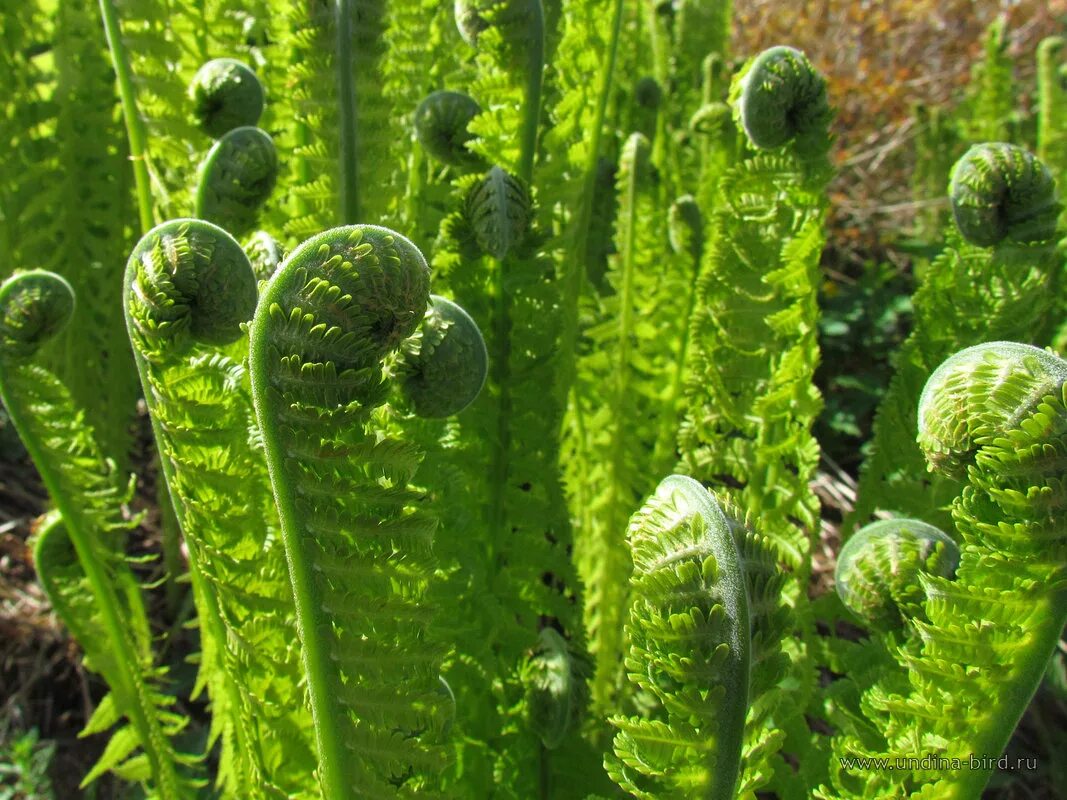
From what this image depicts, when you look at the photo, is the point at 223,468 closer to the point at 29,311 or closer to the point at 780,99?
the point at 29,311

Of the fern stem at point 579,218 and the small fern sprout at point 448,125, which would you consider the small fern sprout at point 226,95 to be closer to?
the small fern sprout at point 448,125

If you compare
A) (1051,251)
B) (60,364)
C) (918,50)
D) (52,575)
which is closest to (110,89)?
(60,364)

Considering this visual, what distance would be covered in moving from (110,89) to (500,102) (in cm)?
115

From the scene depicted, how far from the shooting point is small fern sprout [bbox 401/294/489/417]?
741 millimetres

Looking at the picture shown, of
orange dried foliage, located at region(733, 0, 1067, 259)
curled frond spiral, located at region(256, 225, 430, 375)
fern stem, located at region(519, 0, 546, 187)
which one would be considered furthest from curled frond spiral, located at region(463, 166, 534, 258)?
orange dried foliage, located at region(733, 0, 1067, 259)

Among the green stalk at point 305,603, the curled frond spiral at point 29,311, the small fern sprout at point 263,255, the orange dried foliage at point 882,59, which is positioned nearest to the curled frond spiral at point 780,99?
the small fern sprout at point 263,255

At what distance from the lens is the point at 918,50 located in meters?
4.79

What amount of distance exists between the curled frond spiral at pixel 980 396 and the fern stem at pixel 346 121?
24.3 inches

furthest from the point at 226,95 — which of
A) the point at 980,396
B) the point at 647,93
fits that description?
the point at 647,93

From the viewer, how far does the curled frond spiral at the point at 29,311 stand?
906mm

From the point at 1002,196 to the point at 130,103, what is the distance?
945 millimetres

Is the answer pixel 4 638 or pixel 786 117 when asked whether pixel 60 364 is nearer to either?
pixel 4 638

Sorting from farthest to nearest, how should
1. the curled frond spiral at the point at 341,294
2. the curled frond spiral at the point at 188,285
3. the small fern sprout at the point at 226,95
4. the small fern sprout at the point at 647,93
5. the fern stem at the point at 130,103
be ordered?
1. the small fern sprout at the point at 647,93
2. the fern stem at the point at 130,103
3. the small fern sprout at the point at 226,95
4. the curled frond spiral at the point at 188,285
5. the curled frond spiral at the point at 341,294

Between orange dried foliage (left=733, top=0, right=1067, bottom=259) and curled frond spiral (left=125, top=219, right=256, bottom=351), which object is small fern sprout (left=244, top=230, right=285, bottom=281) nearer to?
curled frond spiral (left=125, top=219, right=256, bottom=351)
